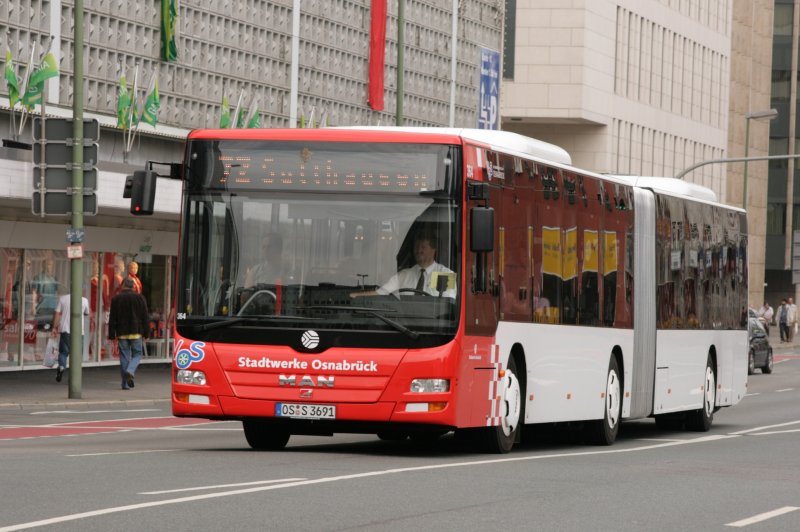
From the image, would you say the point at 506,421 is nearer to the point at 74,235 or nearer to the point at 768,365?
the point at 74,235

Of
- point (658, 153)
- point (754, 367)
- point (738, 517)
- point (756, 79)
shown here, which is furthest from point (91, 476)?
point (756, 79)

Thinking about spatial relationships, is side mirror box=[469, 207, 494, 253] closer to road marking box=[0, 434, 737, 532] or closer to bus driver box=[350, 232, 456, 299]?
bus driver box=[350, 232, 456, 299]

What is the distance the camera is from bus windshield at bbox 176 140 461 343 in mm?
15953

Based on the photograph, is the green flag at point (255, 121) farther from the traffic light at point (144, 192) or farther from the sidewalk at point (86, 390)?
the traffic light at point (144, 192)

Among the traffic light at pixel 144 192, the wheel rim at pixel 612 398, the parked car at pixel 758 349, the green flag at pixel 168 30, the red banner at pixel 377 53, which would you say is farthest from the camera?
the parked car at pixel 758 349

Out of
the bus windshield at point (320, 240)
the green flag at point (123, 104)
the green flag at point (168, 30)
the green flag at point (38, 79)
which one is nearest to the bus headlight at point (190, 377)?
the bus windshield at point (320, 240)

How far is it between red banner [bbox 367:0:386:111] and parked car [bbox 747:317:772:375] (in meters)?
11.8

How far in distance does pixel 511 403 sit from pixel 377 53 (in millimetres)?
26912

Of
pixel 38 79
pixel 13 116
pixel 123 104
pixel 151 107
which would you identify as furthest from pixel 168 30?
pixel 13 116

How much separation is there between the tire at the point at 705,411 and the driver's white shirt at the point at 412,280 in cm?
933

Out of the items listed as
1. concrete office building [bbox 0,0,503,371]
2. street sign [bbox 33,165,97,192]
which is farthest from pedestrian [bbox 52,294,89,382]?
street sign [bbox 33,165,97,192]

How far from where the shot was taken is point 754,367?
48500 millimetres

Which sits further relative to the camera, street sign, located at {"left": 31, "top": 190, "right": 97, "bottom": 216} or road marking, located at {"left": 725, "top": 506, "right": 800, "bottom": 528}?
street sign, located at {"left": 31, "top": 190, "right": 97, "bottom": 216}

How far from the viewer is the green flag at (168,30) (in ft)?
115
